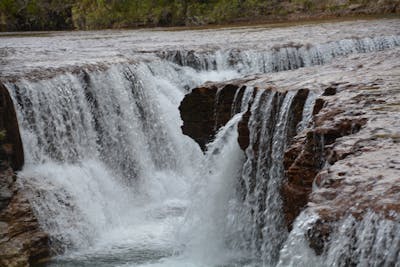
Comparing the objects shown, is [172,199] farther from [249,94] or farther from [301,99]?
[301,99]

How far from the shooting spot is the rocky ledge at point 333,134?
4.40m

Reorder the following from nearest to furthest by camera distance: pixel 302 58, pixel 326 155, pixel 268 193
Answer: pixel 326 155 → pixel 268 193 → pixel 302 58

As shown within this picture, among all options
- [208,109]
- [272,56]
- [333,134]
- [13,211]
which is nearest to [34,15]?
[272,56]

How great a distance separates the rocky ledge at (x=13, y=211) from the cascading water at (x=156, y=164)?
0.21 m

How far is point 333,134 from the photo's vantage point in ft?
18.9

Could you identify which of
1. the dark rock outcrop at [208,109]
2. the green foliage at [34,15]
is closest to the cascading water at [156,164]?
the dark rock outcrop at [208,109]

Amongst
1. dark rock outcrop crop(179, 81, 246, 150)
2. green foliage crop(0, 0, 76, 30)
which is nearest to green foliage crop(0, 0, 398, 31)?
green foliage crop(0, 0, 76, 30)

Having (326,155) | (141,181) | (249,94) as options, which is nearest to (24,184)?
(141,181)

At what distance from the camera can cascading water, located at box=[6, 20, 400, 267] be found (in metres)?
7.75

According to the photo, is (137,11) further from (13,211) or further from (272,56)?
(13,211)

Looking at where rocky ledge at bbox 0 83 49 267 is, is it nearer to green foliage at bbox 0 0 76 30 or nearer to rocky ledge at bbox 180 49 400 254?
rocky ledge at bbox 180 49 400 254

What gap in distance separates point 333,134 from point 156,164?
6.74 m

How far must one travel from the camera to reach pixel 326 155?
5.48m

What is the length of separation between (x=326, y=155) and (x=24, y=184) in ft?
17.8
